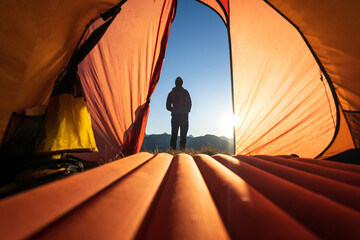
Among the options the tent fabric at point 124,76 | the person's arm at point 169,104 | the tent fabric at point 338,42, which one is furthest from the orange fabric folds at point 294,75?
the person's arm at point 169,104

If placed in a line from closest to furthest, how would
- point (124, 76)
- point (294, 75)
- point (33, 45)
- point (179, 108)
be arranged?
point (33, 45) < point (294, 75) < point (124, 76) < point (179, 108)

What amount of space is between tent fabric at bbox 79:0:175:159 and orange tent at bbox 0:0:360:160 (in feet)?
0.03

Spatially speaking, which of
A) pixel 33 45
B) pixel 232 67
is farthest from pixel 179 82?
pixel 33 45

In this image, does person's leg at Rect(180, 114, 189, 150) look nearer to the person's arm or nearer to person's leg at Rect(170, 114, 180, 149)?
person's leg at Rect(170, 114, 180, 149)

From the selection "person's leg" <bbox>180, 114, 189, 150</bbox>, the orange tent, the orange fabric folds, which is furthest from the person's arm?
the orange fabric folds

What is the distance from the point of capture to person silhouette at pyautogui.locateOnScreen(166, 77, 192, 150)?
12.0ft

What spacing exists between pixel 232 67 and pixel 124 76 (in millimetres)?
1332

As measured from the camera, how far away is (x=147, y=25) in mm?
2086

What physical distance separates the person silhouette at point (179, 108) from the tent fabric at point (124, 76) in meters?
1.38

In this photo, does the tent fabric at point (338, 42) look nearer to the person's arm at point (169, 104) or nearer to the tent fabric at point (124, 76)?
the tent fabric at point (124, 76)

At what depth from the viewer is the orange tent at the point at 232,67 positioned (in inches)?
40.0

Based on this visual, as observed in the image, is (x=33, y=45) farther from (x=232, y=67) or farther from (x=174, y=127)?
(x=174, y=127)

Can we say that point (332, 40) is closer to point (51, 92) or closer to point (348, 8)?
point (348, 8)

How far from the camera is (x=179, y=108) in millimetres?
3670
